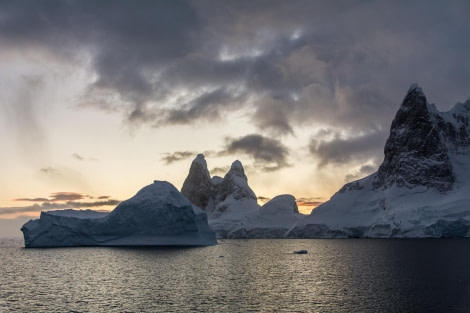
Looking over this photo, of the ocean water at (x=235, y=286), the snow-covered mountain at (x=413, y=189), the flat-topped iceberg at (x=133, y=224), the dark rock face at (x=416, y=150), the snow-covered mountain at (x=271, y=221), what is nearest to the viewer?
the ocean water at (x=235, y=286)

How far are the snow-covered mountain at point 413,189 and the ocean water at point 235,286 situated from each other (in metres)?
65.8

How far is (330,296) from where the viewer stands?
35.4 metres

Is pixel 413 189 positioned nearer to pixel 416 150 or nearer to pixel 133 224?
pixel 416 150

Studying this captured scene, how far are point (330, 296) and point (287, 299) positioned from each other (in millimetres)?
3722

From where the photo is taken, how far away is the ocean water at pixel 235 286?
31438 mm

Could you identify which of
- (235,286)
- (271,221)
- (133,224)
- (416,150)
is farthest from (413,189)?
(235,286)

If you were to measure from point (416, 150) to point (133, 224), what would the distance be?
12202cm

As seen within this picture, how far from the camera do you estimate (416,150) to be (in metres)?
167

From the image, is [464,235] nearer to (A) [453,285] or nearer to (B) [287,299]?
(A) [453,285]

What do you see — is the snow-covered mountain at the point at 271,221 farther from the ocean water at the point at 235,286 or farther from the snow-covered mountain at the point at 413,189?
the ocean water at the point at 235,286

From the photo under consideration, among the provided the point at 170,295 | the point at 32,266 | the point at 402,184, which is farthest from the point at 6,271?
the point at 402,184

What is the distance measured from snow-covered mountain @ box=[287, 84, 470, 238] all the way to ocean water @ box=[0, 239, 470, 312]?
65796 mm

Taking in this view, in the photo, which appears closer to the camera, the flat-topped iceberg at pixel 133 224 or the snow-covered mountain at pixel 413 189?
the flat-topped iceberg at pixel 133 224

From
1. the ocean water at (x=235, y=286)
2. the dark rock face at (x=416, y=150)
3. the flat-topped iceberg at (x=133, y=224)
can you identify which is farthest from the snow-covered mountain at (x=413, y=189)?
the flat-topped iceberg at (x=133, y=224)
